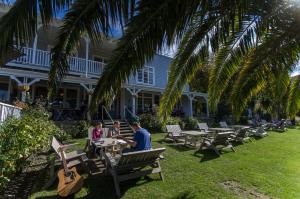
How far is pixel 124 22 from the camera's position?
3154 mm

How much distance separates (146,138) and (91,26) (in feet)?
13.7

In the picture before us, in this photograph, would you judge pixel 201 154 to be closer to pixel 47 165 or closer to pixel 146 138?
pixel 146 138

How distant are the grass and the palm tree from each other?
187 cm

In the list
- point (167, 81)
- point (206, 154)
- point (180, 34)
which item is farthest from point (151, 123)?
point (180, 34)

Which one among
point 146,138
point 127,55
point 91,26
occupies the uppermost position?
point 91,26

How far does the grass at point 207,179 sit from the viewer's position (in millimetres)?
5438

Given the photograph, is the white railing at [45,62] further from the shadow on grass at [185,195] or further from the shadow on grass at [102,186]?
the shadow on grass at [185,195]

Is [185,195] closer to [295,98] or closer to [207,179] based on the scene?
[207,179]

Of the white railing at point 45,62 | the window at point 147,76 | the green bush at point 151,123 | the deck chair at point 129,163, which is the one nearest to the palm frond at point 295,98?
the deck chair at point 129,163

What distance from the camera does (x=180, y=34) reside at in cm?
369

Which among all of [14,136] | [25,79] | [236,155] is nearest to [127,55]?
[14,136]

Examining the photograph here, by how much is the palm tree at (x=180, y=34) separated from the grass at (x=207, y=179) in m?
1.87

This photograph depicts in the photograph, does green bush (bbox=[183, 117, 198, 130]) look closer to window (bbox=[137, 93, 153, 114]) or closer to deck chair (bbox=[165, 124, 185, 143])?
window (bbox=[137, 93, 153, 114])

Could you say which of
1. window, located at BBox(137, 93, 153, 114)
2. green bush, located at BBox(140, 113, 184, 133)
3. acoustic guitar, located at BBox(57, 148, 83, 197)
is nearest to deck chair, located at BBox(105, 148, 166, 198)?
acoustic guitar, located at BBox(57, 148, 83, 197)
